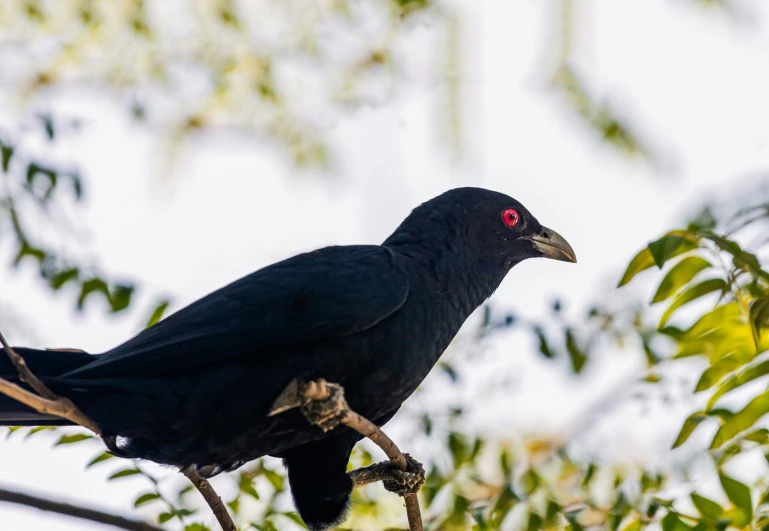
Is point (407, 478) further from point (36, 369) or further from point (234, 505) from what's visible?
point (36, 369)

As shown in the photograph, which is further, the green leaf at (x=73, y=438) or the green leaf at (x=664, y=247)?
the green leaf at (x=73, y=438)

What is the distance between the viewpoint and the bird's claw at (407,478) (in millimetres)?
3646

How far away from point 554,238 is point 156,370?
7.53ft

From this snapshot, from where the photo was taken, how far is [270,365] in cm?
338

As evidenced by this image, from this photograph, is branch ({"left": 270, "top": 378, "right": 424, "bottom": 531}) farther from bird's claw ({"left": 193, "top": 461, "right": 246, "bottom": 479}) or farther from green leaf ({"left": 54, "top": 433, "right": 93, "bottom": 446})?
green leaf ({"left": 54, "top": 433, "right": 93, "bottom": 446})

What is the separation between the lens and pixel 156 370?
3336 millimetres

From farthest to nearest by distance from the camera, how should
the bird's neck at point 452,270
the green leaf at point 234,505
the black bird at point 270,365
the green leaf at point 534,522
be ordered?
the bird's neck at point 452,270, the green leaf at point 234,505, the green leaf at point 534,522, the black bird at point 270,365

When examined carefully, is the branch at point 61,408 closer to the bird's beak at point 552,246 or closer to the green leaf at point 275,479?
the green leaf at point 275,479

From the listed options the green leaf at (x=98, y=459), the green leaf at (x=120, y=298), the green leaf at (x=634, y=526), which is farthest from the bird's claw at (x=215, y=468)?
the green leaf at (x=634, y=526)

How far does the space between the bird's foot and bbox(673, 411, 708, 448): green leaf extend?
1136 millimetres

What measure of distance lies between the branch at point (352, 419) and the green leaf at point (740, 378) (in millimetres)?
1124

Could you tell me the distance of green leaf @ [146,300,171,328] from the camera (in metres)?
3.88

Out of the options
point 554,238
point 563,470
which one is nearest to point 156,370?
point 554,238

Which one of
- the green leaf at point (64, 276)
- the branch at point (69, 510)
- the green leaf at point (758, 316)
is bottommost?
the branch at point (69, 510)
